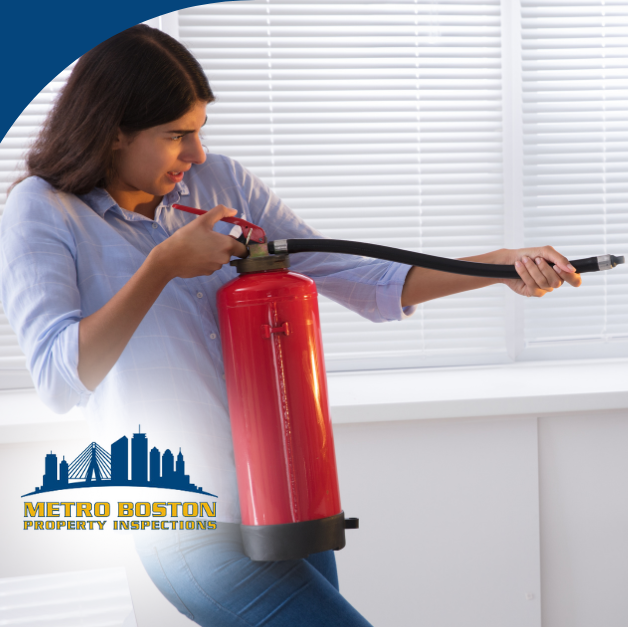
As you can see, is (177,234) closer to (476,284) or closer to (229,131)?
(476,284)

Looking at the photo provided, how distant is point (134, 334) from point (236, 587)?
14.2 inches

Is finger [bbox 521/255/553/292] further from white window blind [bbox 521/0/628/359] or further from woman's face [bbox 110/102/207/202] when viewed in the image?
white window blind [bbox 521/0/628/359]

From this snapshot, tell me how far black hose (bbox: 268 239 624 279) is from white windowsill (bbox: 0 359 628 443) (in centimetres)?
61

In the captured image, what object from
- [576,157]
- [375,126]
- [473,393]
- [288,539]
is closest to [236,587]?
[288,539]

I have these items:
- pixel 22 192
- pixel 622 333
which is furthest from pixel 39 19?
pixel 622 333

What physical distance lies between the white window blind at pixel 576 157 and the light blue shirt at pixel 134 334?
1216 mm

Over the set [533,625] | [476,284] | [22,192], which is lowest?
[533,625]

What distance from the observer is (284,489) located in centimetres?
85

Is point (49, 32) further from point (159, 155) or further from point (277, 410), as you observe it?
point (277, 410)

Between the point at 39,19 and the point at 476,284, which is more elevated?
the point at 39,19

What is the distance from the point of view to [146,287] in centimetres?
78

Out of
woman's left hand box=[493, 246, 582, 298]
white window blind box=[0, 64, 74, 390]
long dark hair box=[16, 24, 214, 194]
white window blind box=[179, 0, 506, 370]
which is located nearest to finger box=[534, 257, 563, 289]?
woman's left hand box=[493, 246, 582, 298]

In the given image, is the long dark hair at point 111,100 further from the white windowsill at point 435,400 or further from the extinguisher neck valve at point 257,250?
the white windowsill at point 435,400

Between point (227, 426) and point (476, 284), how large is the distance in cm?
47
